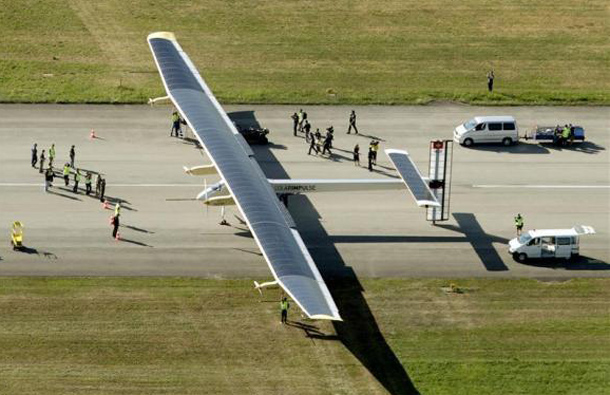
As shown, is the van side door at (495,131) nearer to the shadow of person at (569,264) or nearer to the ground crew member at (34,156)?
the shadow of person at (569,264)

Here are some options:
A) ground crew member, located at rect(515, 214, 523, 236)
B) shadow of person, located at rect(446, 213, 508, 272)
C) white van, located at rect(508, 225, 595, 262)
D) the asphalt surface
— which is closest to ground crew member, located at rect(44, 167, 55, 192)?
the asphalt surface

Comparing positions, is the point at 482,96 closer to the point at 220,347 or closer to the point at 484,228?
the point at 484,228

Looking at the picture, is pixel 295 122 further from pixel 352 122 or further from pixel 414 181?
pixel 414 181

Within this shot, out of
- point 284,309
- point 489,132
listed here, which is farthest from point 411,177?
point 489,132

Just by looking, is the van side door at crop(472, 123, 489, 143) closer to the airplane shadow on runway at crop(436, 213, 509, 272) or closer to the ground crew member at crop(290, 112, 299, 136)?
the airplane shadow on runway at crop(436, 213, 509, 272)

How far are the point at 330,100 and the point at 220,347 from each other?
39.8m

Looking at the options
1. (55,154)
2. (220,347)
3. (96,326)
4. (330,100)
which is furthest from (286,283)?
(330,100)

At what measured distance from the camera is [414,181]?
242 ft

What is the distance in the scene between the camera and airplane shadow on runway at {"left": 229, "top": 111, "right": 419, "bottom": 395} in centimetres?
5978

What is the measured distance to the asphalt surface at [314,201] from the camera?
7138 centimetres

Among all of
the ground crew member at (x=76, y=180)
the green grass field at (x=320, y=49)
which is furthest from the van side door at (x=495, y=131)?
the ground crew member at (x=76, y=180)

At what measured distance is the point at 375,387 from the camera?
58594 mm

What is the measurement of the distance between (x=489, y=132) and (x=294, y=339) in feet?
109

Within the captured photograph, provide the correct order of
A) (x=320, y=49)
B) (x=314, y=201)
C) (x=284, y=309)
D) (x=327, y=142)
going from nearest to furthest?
(x=284, y=309) < (x=314, y=201) < (x=327, y=142) < (x=320, y=49)
